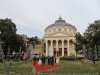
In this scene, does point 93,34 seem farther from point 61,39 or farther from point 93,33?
point 61,39

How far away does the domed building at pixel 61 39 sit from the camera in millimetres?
77250

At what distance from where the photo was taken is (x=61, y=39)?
77438 millimetres

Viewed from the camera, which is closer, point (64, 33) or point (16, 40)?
point (16, 40)

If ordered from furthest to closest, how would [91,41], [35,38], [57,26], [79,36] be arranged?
[57,26]
[35,38]
[79,36]
[91,41]

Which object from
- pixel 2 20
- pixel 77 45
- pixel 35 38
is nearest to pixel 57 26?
pixel 35 38

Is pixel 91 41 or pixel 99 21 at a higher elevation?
pixel 99 21

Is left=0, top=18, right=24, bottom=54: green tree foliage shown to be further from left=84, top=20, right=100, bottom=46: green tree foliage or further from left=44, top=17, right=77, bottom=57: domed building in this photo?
left=44, top=17, right=77, bottom=57: domed building

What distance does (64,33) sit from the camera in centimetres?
7744

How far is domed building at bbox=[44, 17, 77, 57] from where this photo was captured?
7725 centimetres

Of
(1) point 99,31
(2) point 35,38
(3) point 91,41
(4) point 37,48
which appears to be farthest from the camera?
(4) point 37,48

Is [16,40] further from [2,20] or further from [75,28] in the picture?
[75,28]

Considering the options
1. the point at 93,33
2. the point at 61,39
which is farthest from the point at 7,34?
the point at 61,39

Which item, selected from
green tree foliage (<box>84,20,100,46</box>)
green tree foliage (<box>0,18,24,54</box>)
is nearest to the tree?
green tree foliage (<box>84,20,100,46</box>)

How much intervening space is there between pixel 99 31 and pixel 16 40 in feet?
77.8
